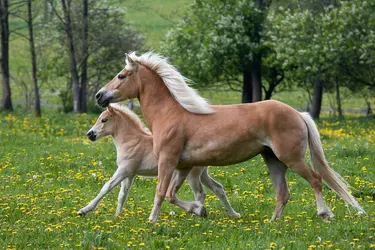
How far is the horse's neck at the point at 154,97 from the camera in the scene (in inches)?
395

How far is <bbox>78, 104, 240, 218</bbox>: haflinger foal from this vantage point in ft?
33.6

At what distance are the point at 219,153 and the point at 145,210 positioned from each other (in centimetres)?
188

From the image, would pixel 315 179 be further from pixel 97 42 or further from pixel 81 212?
pixel 97 42

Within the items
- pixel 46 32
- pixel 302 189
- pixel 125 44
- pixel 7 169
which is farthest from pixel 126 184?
pixel 46 32

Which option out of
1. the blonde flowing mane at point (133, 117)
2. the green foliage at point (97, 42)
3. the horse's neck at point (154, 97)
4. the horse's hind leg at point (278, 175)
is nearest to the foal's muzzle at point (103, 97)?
the horse's neck at point (154, 97)

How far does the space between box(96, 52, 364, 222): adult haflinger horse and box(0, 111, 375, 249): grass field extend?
614mm

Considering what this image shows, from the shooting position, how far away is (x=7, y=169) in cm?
1436

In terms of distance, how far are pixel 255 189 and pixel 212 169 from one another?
7.61ft

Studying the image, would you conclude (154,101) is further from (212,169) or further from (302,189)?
(212,169)

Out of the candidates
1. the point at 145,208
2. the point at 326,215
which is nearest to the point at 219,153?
the point at 326,215

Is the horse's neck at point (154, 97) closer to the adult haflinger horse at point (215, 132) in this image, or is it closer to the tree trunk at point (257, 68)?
the adult haflinger horse at point (215, 132)

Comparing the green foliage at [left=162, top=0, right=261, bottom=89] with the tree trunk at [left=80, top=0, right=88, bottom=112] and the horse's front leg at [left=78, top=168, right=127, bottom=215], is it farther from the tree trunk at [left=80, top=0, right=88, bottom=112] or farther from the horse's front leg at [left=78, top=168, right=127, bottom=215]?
the horse's front leg at [left=78, top=168, right=127, bottom=215]

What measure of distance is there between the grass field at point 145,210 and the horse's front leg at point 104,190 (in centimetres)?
13

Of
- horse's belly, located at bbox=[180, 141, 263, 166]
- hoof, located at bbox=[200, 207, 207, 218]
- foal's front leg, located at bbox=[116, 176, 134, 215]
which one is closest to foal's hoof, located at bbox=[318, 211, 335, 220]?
horse's belly, located at bbox=[180, 141, 263, 166]
